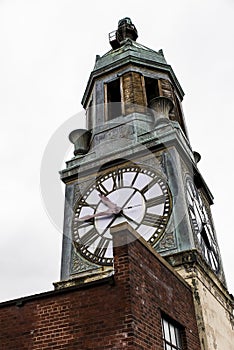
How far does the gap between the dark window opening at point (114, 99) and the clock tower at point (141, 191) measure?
3 cm

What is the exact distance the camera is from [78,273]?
10133 millimetres

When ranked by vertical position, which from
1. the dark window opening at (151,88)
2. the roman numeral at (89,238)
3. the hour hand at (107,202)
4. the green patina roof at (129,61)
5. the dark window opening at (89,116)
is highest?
the green patina roof at (129,61)

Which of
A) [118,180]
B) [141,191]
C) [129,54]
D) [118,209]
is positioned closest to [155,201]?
[141,191]

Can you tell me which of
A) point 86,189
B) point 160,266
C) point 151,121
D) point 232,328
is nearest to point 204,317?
point 160,266

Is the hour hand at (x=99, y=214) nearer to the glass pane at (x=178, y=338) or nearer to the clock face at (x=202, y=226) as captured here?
the clock face at (x=202, y=226)

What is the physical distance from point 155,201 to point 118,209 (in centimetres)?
95

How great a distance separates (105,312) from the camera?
6102 millimetres

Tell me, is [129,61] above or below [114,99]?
above

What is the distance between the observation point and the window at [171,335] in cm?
677

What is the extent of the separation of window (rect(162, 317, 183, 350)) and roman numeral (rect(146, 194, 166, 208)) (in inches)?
138

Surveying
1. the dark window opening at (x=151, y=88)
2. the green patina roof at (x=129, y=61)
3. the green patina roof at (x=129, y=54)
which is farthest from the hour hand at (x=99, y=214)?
the green patina roof at (x=129, y=54)

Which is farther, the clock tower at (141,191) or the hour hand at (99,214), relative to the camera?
the hour hand at (99,214)

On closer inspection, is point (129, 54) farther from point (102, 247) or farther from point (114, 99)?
point (102, 247)

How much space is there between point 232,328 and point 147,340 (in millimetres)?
4933
